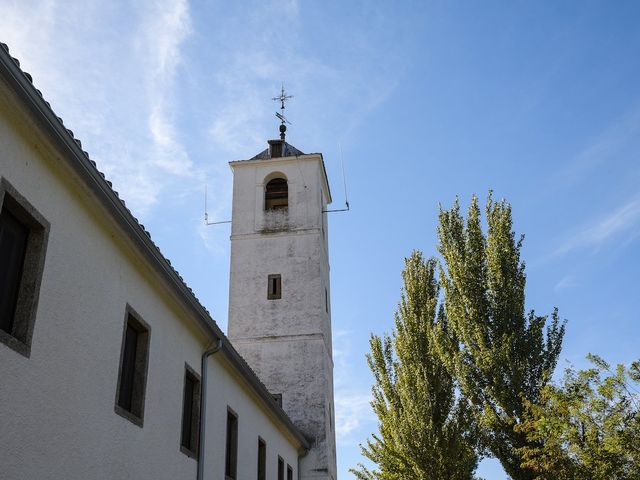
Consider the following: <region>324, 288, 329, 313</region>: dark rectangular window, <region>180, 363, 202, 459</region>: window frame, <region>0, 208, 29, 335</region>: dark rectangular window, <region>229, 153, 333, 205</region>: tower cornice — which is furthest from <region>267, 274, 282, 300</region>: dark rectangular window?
<region>0, 208, 29, 335</region>: dark rectangular window

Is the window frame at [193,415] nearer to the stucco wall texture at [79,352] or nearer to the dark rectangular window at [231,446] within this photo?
the stucco wall texture at [79,352]

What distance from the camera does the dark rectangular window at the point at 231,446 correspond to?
41.5 ft

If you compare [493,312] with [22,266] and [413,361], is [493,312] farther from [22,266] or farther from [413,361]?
[22,266]

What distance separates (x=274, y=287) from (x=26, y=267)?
1640 centimetres

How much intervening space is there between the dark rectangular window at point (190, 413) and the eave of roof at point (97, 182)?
880mm

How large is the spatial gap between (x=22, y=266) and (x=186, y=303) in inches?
162

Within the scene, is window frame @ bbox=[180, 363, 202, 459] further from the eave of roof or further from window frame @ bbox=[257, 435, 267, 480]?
window frame @ bbox=[257, 435, 267, 480]

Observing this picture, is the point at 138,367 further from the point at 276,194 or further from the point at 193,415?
the point at 276,194

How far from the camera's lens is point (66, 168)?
22.6ft

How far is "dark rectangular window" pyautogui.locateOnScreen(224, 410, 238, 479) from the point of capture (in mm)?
12658

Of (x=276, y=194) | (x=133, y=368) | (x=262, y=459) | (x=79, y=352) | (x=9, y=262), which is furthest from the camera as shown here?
(x=276, y=194)

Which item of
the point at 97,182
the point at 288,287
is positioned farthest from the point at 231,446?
the point at 288,287

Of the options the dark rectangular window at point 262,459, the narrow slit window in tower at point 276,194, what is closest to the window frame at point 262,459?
the dark rectangular window at point 262,459

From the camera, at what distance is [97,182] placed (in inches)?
286
